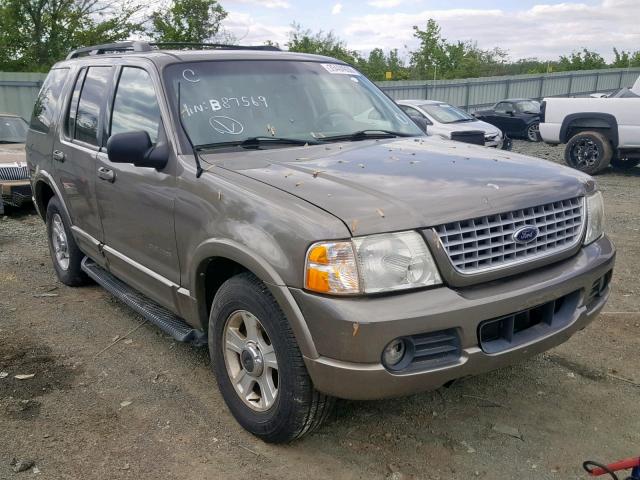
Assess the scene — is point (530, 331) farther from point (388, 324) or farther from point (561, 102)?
point (561, 102)

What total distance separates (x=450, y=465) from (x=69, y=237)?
3710mm

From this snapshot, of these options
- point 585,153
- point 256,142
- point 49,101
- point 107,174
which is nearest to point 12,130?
point 49,101

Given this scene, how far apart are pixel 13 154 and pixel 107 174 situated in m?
5.97

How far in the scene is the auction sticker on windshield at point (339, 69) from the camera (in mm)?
4304

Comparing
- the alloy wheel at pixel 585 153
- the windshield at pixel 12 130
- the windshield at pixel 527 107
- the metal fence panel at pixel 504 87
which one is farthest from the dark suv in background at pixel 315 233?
the metal fence panel at pixel 504 87

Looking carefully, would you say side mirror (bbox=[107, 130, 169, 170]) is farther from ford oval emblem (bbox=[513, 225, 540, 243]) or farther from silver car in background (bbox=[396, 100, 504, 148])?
silver car in background (bbox=[396, 100, 504, 148])

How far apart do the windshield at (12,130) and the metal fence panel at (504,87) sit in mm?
12905

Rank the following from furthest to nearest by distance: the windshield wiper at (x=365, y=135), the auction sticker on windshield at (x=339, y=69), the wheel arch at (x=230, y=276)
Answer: the auction sticker on windshield at (x=339, y=69)
the windshield wiper at (x=365, y=135)
the wheel arch at (x=230, y=276)

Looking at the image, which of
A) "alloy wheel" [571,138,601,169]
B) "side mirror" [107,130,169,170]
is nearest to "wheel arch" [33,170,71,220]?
"side mirror" [107,130,169,170]

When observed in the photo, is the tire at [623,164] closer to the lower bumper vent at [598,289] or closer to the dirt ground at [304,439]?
the dirt ground at [304,439]

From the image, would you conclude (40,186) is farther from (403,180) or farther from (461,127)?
(461,127)

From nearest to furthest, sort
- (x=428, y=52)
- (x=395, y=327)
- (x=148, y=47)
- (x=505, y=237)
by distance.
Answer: (x=395, y=327) → (x=505, y=237) → (x=148, y=47) → (x=428, y=52)

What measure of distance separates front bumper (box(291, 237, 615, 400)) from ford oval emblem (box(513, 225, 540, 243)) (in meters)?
0.19

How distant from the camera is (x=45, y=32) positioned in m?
22.0
